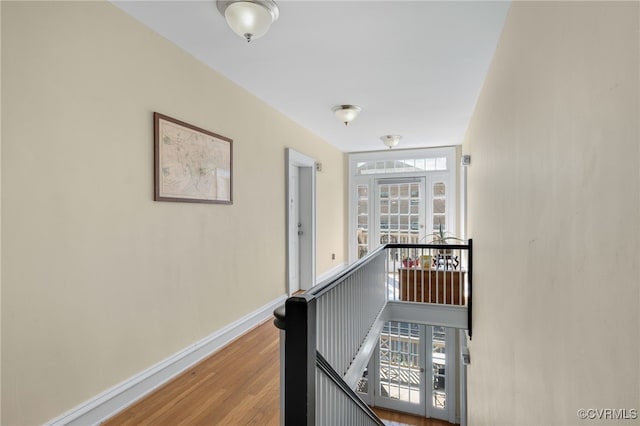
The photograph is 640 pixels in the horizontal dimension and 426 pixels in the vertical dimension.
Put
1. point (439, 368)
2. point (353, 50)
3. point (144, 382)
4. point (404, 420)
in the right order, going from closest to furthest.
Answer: point (144, 382)
point (353, 50)
point (404, 420)
point (439, 368)

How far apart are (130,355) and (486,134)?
3165 mm

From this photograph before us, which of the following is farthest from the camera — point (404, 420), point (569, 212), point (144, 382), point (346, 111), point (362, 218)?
point (362, 218)

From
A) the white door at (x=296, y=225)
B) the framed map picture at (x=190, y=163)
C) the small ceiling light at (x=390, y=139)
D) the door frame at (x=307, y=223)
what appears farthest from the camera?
the small ceiling light at (x=390, y=139)

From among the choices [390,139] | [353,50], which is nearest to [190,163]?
[353,50]

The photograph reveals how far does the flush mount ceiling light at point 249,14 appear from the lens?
1.85 metres

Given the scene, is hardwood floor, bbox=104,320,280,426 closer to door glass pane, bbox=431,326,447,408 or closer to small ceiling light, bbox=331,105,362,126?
Result: small ceiling light, bbox=331,105,362,126

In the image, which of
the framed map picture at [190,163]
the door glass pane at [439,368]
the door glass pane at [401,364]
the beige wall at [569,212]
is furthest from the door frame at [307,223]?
the beige wall at [569,212]

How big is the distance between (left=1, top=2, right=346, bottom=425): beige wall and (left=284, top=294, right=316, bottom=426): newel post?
1.31 metres

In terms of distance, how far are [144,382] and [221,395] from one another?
1.64 feet

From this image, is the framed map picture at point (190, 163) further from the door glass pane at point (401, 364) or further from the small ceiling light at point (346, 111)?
the door glass pane at point (401, 364)

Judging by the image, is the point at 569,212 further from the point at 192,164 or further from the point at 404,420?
the point at 404,420

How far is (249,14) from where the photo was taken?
6.16 ft

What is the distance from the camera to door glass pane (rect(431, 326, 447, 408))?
18.3ft

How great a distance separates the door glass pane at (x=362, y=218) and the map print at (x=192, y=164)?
4139mm
